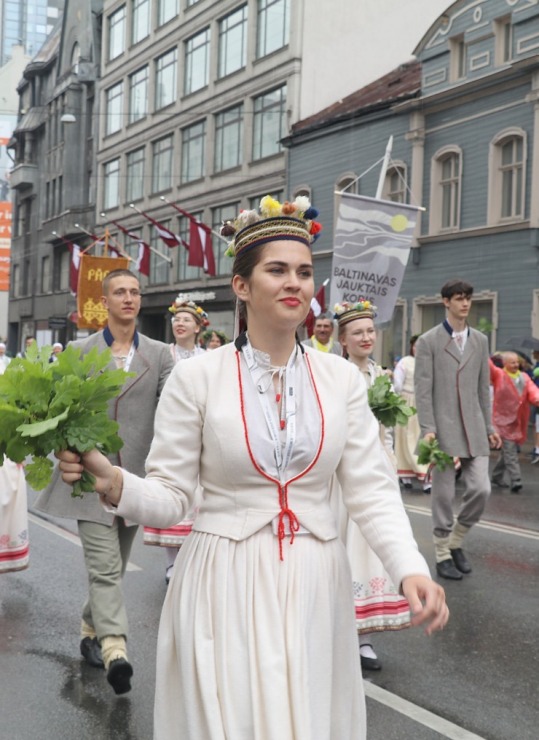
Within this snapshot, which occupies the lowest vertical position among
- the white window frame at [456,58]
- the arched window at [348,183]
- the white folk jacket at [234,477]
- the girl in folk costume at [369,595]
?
the girl in folk costume at [369,595]

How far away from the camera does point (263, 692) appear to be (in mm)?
2729

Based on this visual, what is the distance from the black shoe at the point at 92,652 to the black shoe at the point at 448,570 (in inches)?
123

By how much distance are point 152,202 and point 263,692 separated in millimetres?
42070

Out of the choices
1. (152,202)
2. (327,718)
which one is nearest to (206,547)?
(327,718)

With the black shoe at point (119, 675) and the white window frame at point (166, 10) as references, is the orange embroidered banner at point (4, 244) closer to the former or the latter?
the white window frame at point (166, 10)

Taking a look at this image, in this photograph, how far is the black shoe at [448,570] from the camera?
7707mm

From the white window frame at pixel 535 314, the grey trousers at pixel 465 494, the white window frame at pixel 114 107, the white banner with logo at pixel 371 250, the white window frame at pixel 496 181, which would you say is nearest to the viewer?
the grey trousers at pixel 465 494

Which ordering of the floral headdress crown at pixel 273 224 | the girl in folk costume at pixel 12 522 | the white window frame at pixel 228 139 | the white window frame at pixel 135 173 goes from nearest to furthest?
the floral headdress crown at pixel 273 224, the girl in folk costume at pixel 12 522, the white window frame at pixel 228 139, the white window frame at pixel 135 173

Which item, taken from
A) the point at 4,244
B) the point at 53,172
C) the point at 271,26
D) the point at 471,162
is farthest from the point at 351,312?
the point at 53,172

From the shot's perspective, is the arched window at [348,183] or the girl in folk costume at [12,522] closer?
the girl in folk costume at [12,522]

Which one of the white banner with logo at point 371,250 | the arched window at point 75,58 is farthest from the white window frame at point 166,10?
the white banner with logo at point 371,250

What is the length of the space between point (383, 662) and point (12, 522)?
2.85 meters

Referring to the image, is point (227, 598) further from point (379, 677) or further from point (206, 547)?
point (379, 677)

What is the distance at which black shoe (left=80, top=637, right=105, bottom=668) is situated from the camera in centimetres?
547
